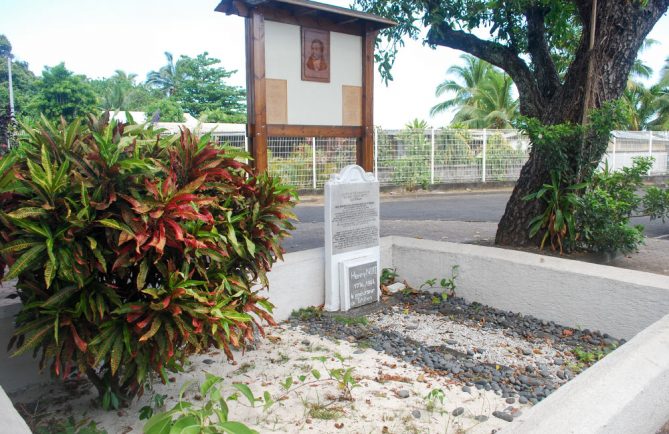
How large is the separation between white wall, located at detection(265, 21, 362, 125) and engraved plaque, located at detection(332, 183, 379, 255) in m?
0.80

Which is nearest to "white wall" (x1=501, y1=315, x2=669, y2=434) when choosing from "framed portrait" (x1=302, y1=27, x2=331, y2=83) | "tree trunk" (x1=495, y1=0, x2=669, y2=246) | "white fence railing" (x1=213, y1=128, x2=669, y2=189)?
"framed portrait" (x1=302, y1=27, x2=331, y2=83)

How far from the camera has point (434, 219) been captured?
12.5 metres

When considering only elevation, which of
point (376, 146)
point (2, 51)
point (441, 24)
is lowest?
point (376, 146)

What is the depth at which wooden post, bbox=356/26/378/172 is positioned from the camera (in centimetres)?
614

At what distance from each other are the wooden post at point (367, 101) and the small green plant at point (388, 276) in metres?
1.11

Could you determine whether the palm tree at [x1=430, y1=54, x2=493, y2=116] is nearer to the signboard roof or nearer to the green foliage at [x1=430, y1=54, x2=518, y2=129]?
the green foliage at [x1=430, y1=54, x2=518, y2=129]

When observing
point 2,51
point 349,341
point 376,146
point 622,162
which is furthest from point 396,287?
point 2,51

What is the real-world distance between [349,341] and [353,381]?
989 mm

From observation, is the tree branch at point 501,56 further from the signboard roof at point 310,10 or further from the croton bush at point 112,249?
the croton bush at point 112,249

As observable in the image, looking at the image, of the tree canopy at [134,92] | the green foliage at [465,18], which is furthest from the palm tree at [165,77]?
the green foliage at [465,18]

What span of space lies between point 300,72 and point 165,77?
2127 inches

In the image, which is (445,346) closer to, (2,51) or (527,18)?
(527,18)

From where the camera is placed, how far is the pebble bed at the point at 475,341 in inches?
152

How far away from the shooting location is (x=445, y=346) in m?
4.50
